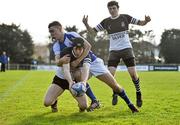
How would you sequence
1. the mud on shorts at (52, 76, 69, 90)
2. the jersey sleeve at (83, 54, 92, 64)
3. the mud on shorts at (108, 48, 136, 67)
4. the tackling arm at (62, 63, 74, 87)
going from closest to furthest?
the tackling arm at (62, 63, 74, 87) → the jersey sleeve at (83, 54, 92, 64) → the mud on shorts at (52, 76, 69, 90) → the mud on shorts at (108, 48, 136, 67)

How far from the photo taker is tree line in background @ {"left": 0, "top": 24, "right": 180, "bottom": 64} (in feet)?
278

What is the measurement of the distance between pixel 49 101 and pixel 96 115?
3.29 feet

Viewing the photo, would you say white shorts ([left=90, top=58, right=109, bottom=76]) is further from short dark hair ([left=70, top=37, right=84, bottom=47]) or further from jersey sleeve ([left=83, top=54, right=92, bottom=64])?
short dark hair ([left=70, top=37, right=84, bottom=47])

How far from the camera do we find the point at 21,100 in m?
12.5

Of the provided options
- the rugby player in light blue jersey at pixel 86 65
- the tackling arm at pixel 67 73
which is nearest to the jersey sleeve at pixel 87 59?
the rugby player in light blue jersey at pixel 86 65

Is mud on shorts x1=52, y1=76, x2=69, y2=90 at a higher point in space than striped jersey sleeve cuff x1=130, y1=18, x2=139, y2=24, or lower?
lower

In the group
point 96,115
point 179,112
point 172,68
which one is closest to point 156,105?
point 179,112

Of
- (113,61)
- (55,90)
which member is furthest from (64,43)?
(113,61)

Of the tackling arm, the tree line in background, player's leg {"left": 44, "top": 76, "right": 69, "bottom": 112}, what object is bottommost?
player's leg {"left": 44, "top": 76, "right": 69, "bottom": 112}

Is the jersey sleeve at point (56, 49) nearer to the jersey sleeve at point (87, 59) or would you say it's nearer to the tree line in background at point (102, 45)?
the jersey sleeve at point (87, 59)

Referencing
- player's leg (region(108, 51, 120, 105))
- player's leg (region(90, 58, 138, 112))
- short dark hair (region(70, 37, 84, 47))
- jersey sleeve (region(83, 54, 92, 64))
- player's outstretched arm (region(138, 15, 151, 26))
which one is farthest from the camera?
player's leg (region(108, 51, 120, 105))

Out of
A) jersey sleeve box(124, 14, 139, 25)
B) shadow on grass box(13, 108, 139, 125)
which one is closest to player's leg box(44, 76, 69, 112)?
shadow on grass box(13, 108, 139, 125)

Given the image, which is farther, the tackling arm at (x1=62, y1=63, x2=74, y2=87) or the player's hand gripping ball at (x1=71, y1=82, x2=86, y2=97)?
the tackling arm at (x1=62, y1=63, x2=74, y2=87)

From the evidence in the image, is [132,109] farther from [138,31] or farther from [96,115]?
[138,31]
